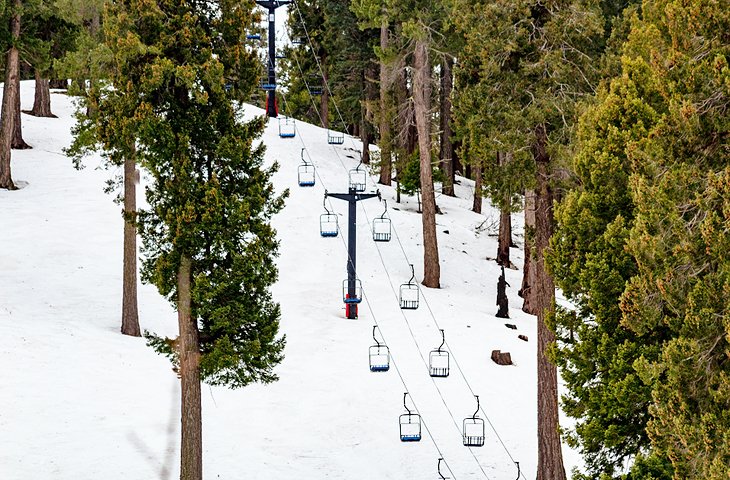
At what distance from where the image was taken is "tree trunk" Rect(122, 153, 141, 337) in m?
21.1

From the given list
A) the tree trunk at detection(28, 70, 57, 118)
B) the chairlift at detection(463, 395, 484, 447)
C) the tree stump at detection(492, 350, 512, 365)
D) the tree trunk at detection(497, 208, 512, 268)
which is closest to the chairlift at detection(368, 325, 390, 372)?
the chairlift at detection(463, 395, 484, 447)

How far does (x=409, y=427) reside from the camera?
1923 centimetres

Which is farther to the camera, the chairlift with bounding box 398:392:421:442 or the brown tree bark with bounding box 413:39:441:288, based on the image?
the brown tree bark with bounding box 413:39:441:288

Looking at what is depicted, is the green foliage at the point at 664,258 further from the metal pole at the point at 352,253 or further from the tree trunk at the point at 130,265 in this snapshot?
the tree trunk at the point at 130,265

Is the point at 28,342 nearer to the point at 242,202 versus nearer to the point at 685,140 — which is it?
the point at 242,202

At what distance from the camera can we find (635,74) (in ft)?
44.3

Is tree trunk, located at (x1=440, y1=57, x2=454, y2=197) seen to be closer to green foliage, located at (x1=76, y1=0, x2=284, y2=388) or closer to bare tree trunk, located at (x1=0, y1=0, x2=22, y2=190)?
bare tree trunk, located at (x1=0, y1=0, x2=22, y2=190)

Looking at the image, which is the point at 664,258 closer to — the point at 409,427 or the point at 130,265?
the point at 409,427

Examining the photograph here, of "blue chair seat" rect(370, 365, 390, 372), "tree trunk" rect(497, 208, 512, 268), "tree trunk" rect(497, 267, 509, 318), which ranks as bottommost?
"blue chair seat" rect(370, 365, 390, 372)

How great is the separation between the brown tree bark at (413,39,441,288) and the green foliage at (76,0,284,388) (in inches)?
497

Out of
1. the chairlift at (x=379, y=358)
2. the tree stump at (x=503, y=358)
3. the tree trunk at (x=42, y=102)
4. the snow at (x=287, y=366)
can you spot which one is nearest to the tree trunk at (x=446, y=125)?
the snow at (x=287, y=366)

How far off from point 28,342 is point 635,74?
558 inches

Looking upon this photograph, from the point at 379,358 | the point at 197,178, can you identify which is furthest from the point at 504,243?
the point at 197,178

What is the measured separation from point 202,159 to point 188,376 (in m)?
3.55
